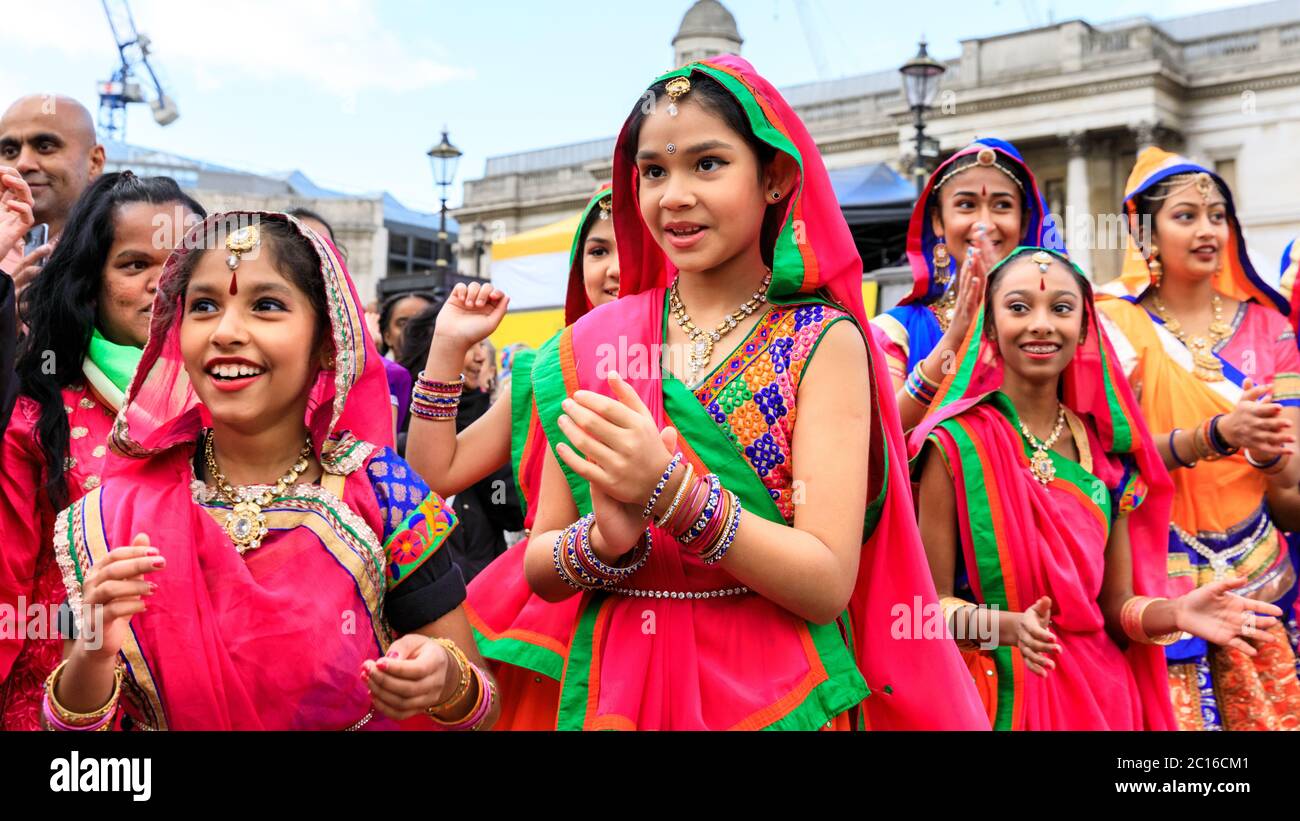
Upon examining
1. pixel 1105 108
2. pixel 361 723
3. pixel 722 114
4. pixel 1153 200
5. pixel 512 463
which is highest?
pixel 1105 108

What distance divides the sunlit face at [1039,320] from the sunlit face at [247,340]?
208 centimetres

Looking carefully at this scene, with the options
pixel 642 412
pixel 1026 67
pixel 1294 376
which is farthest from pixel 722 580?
pixel 1026 67

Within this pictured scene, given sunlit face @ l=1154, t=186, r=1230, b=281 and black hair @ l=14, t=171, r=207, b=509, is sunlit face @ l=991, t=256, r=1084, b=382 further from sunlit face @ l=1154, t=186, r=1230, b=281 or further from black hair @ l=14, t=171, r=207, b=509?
black hair @ l=14, t=171, r=207, b=509

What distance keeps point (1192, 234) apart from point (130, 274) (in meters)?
3.75

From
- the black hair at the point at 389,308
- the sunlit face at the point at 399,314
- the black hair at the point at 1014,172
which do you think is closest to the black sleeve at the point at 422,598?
the black hair at the point at 1014,172

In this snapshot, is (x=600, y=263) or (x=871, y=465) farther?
(x=600, y=263)

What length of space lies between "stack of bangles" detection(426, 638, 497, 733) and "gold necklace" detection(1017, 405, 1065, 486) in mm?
1839

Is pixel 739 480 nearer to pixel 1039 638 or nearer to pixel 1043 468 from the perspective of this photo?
pixel 1039 638

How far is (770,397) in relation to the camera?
7.61ft

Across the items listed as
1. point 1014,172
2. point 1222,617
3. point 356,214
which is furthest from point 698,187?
point 356,214

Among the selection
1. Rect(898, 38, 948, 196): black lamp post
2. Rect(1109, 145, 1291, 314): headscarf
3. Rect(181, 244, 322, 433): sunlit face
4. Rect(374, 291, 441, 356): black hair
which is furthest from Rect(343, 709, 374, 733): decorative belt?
Rect(898, 38, 948, 196): black lamp post

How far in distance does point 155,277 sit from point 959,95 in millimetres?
34531
